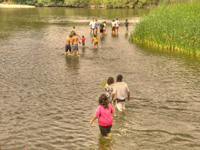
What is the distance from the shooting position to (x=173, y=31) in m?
24.8

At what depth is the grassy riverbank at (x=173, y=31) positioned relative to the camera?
23.2 m

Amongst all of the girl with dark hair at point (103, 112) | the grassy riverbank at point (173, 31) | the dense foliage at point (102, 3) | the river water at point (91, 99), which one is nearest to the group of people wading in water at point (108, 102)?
the girl with dark hair at point (103, 112)

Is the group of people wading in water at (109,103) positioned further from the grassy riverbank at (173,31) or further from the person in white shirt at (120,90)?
the grassy riverbank at (173,31)

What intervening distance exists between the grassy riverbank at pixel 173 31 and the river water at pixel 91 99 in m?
1.41

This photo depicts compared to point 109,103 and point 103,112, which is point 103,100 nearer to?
point 103,112

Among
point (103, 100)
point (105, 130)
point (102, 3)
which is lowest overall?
point (105, 130)

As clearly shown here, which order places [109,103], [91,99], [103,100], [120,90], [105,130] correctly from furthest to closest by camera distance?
[91,99] < [120,90] < [109,103] < [105,130] < [103,100]

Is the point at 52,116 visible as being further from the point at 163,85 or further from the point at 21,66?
the point at 21,66

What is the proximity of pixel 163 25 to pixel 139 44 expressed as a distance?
3889 mm

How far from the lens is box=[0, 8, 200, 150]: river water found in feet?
31.8

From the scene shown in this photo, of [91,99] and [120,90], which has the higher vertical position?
[120,90]

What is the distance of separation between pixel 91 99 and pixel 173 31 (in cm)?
1399

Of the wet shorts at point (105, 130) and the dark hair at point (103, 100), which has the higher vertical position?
the dark hair at point (103, 100)

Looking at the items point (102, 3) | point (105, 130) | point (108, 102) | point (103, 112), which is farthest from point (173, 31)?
point (102, 3)
